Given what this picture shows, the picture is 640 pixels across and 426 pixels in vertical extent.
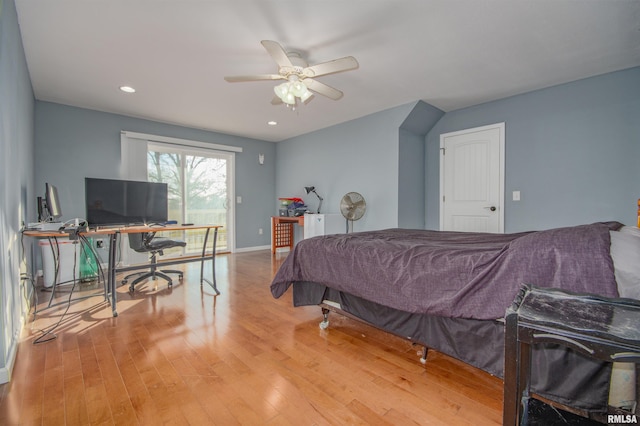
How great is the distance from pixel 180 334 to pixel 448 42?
316 centimetres

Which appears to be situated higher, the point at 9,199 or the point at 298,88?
the point at 298,88

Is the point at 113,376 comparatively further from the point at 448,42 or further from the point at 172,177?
the point at 172,177

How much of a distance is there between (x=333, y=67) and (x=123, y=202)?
8.85ft

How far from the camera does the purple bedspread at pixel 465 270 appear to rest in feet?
3.92

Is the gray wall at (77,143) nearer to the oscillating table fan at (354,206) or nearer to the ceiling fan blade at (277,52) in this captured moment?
the oscillating table fan at (354,206)

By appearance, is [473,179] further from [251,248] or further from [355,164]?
[251,248]

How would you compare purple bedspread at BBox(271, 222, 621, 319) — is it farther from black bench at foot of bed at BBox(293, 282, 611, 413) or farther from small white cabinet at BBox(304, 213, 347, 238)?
small white cabinet at BBox(304, 213, 347, 238)

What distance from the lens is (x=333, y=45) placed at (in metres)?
2.47

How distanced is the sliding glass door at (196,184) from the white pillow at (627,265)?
5.27 metres

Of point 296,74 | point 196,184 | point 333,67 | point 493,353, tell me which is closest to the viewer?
point 493,353

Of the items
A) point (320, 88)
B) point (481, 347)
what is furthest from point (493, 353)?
point (320, 88)

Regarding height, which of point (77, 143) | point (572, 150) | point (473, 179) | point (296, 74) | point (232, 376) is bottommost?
point (232, 376)

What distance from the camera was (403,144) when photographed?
4137 mm

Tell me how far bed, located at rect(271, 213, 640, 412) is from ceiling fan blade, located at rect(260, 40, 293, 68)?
4.74 ft
